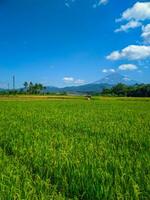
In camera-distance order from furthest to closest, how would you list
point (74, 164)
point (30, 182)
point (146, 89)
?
point (146, 89) < point (74, 164) < point (30, 182)

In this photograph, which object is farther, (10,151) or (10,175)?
(10,151)

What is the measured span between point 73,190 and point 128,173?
3.03 ft

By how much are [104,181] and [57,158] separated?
1733 mm

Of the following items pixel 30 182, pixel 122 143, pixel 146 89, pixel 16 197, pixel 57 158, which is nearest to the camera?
pixel 16 197

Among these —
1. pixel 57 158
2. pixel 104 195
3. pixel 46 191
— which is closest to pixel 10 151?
pixel 57 158

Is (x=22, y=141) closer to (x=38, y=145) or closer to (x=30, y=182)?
(x=38, y=145)

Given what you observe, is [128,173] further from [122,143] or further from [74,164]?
[122,143]

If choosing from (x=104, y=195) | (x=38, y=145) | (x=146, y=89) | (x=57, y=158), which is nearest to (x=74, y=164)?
(x=57, y=158)

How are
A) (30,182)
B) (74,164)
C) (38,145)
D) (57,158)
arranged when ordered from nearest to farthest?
1. (30,182)
2. (74,164)
3. (57,158)
4. (38,145)

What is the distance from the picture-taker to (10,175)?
462 cm

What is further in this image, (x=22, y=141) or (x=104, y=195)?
(x=22, y=141)

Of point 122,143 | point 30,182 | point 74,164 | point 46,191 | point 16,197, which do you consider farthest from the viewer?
point 122,143

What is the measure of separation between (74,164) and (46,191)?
1142 millimetres

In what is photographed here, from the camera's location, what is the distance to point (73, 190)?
414 centimetres
